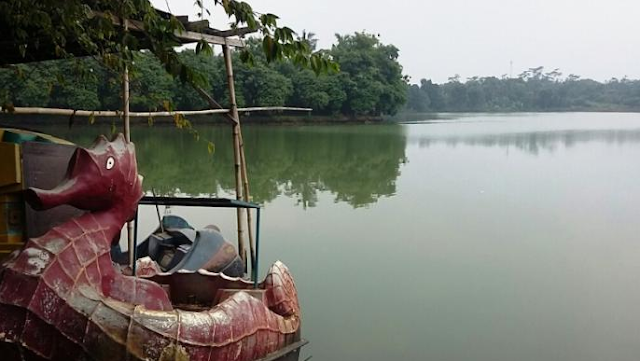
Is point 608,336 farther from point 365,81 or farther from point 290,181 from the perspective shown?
point 365,81

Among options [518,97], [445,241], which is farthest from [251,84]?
[518,97]

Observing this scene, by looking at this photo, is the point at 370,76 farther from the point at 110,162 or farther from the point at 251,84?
the point at 110,162

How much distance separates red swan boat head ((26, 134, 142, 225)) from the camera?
90.4 inches

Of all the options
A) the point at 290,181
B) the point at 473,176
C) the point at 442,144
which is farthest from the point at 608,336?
the point at 442,144

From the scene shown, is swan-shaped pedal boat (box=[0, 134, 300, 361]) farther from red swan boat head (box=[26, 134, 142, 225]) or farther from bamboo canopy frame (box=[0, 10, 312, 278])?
bamboo canopy frame (box=[0, 10, 312, 278])

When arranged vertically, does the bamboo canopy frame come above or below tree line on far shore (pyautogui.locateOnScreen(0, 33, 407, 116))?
below

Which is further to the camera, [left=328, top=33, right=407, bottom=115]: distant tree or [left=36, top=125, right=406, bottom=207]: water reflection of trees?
[left=328, top=33, right=407, bottom=115]: distant tree

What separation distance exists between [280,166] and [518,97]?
6702 cm

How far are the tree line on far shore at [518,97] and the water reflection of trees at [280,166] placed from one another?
50.2m

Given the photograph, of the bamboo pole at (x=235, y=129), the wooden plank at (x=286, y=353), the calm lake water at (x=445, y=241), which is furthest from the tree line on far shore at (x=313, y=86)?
the wooden plank at (x=286, y=353)

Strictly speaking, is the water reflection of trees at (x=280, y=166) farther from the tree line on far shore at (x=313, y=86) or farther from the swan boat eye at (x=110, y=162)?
the swan boat eye at (x=110, y=162)

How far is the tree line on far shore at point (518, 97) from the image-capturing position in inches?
2751

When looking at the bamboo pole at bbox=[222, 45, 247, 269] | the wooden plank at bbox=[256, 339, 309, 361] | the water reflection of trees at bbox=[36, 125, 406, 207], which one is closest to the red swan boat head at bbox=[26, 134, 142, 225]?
the wooden plank at bbox=[256, 339, 309, 361]

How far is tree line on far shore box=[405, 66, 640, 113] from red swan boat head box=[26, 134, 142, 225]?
66076 mm
